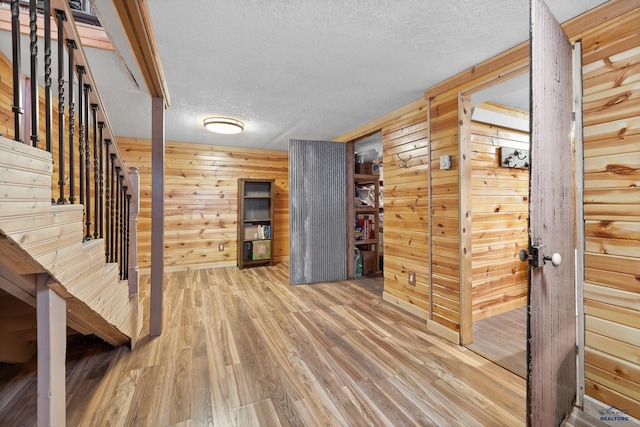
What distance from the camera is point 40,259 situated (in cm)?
90

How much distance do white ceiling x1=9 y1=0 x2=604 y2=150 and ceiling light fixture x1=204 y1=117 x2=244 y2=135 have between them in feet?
0.55

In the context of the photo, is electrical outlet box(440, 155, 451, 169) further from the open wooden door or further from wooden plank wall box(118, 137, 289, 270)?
wooden plank wall box(118, 137, 289, 270)

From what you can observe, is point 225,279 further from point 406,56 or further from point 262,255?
point 406,56

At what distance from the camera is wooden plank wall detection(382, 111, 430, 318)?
2.58 metres

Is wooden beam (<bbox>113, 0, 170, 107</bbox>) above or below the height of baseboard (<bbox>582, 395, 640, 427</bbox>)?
above

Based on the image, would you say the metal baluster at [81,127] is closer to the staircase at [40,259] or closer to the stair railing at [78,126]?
the stair railing at [78,126]

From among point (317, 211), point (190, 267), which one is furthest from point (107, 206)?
point (190, 267)

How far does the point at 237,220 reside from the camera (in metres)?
4.86

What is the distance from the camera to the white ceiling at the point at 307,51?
4.72 ft

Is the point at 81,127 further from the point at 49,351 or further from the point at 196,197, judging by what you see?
the point at 196,197

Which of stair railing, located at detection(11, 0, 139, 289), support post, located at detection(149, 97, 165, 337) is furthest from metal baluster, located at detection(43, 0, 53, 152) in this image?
support post, located at detection(149, 97, 165, 337)

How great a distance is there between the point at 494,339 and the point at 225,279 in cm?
336

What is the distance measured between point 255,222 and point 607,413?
14.8 feet

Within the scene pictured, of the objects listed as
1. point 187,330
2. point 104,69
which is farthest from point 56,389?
point 104,69
